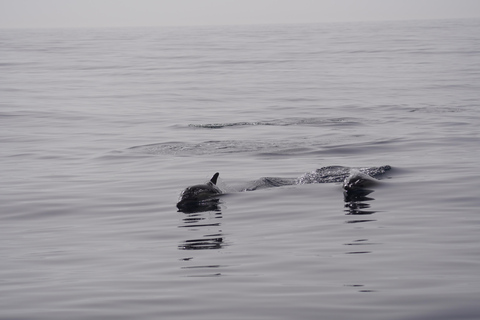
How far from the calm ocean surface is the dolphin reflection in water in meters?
0.20

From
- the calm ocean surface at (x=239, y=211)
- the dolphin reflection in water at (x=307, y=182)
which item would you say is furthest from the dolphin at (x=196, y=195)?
the calm ocean surface at (x=239, y=211)

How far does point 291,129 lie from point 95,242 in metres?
12.9

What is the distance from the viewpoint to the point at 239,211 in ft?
43.3

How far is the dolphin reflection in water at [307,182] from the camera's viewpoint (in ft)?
45.0

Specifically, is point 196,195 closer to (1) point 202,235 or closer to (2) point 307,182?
(1) point 202,235

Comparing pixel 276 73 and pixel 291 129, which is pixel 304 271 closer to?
pixel 291 129

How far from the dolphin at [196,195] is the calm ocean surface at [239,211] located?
244 mm

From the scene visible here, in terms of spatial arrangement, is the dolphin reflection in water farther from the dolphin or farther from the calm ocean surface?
A: the calm ocean surface

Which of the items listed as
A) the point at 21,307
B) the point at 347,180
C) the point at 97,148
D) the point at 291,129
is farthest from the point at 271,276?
the point at 291,129

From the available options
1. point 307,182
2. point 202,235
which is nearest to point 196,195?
point 202,235

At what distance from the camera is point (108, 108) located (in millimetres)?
30922

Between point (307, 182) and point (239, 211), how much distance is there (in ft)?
8.70

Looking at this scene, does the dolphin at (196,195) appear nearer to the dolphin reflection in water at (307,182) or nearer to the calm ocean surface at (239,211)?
the dolphin reflection in water at (307,182)

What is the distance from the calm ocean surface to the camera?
27.9 ft
